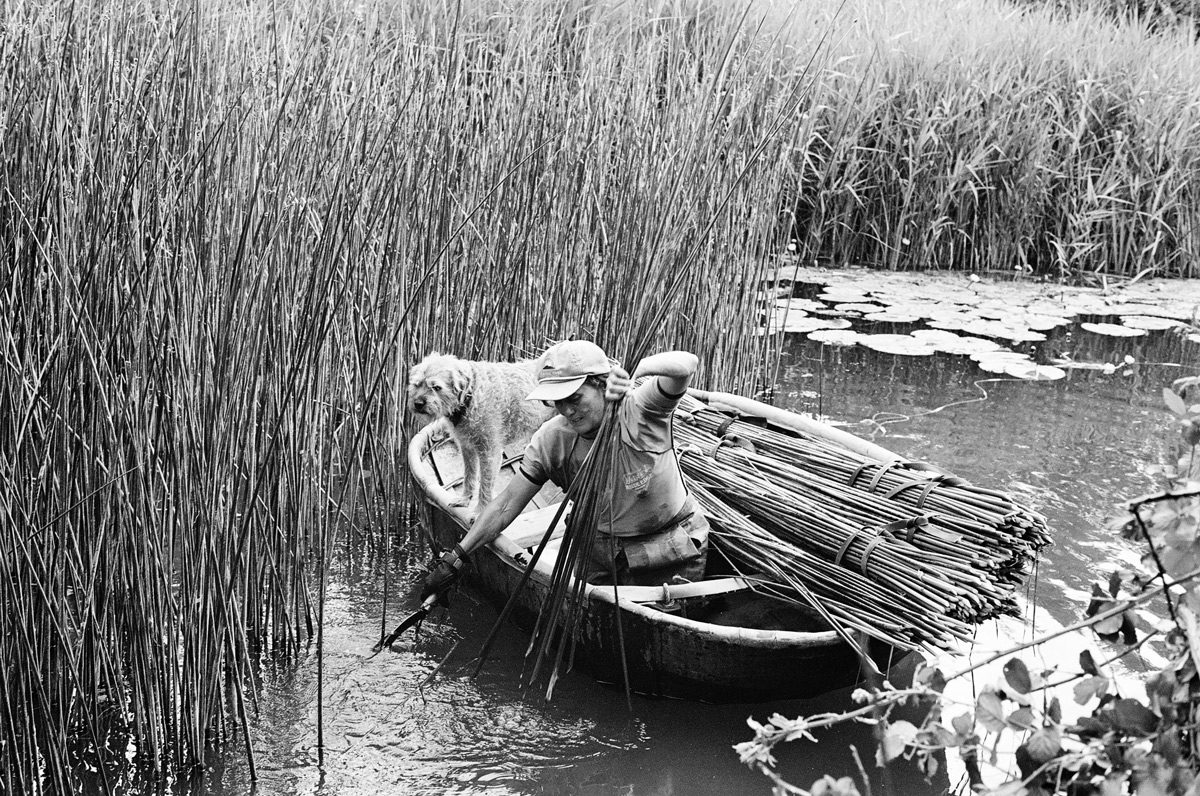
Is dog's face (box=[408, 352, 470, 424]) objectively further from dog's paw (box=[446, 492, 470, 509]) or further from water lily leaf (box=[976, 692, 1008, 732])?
water lily leaf (box=[976, 692, 1008, 732])

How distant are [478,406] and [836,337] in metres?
4.00

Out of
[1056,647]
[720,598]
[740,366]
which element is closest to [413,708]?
[720,598]

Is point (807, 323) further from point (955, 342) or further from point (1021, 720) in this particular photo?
point (1021, 720)

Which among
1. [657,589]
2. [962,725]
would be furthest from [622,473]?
[962,725]

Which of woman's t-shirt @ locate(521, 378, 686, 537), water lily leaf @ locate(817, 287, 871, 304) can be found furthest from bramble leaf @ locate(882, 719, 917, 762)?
water lily leaf @ locate(817, 287, 871, 304)

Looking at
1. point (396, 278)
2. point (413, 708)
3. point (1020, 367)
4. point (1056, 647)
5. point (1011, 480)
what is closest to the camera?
point (413, 708)

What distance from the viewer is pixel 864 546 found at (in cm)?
338

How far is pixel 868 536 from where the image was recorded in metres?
3.39

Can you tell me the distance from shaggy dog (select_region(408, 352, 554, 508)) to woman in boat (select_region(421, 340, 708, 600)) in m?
0.40

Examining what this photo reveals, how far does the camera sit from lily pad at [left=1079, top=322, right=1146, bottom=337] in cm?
784

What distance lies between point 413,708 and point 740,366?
2.94 m

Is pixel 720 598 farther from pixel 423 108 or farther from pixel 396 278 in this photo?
pixel 423 108

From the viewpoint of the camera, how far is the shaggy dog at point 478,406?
3627 mm

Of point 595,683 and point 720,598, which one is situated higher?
point 720,598
